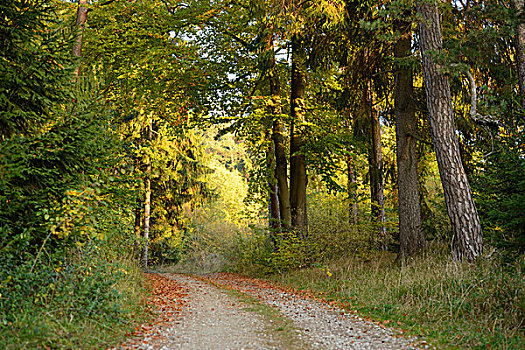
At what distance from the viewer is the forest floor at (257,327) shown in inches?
221

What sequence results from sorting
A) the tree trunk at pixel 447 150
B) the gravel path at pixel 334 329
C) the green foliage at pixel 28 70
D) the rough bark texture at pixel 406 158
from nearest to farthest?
the gravel path at pixel 334 329, the green foliage at pixel 28 70, the tree trunk at pixel 447 150, the rough bark texture at pixel 406 158

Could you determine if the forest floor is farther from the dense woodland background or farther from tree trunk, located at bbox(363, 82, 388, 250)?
tree trunk, located at bbox(363, 82, 388, 250)

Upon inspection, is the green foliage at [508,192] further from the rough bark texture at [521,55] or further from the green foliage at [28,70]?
the green foliage at [28,70]

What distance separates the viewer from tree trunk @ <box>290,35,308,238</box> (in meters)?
14.3

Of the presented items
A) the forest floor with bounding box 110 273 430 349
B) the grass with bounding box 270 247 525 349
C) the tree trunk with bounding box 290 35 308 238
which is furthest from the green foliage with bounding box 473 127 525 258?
the tree trunk with bounding box 290 35 308 238

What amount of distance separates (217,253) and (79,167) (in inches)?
722

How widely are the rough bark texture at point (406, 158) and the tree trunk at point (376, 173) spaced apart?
2383 mm

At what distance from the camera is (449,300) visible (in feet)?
22.0

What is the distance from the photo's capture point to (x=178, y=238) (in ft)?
74.9

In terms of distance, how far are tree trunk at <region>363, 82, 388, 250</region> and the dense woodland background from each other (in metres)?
0.11

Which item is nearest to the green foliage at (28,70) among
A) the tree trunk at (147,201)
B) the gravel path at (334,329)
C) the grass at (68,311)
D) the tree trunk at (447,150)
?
the grass at (68,311)

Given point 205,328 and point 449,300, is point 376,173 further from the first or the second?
point 205,328

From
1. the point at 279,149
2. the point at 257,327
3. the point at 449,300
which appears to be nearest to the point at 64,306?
the point at 257,327

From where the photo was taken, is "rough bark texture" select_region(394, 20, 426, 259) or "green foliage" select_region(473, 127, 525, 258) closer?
"green foliage" select_region(473, 127, 525, 258)
